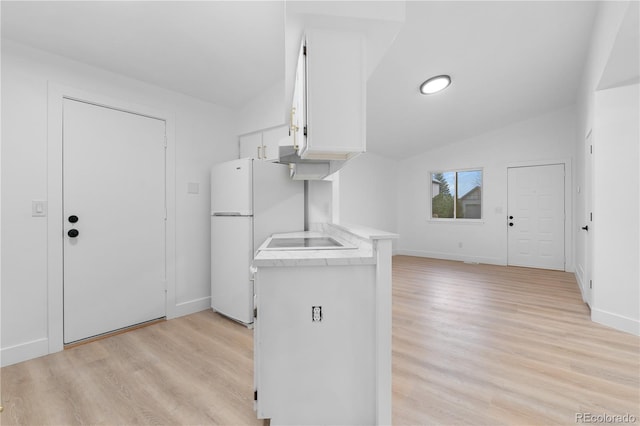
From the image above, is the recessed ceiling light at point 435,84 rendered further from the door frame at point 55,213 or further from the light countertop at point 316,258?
the door frame at point 55,213

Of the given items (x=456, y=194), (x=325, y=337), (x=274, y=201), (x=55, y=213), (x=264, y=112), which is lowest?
(x=325, y=337)

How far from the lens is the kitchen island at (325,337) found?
142cm

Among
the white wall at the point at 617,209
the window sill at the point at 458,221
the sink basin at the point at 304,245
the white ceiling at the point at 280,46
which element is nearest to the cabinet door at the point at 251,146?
the white ceiling at the point at 280,46

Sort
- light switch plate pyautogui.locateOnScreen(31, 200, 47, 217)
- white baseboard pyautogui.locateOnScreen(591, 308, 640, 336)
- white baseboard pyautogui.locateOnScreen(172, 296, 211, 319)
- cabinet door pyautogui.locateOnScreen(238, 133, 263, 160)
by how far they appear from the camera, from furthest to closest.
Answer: cabinet door pyautogui.locateOnScreen(238, 133, 263, 160), white baseboard pyautogui.locateOnScreen(172, 296, 211, 319), white baseboard pyautogui.locateOnScreen(591, 308, 640, 336), light switch plate pyautogui.locateOnScreen(31, 200, 47, 217)

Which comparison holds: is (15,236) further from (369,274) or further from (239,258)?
(369,274)

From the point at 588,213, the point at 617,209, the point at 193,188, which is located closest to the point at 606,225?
the point at 617,209

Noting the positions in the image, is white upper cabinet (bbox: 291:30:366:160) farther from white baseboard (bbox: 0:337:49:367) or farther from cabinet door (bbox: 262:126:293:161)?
white baseboard (bbox: 0:337:49:367)

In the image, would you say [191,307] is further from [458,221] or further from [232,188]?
[458,221]

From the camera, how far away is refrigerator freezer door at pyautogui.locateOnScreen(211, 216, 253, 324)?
274cm

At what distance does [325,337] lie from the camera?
4.73 ft

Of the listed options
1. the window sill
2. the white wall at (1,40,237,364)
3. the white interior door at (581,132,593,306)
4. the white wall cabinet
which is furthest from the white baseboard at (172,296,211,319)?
the window sill

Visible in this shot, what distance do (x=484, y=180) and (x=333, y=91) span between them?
5344 mm

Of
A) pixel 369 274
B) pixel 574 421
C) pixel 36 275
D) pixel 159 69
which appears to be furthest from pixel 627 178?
pixel 36 275

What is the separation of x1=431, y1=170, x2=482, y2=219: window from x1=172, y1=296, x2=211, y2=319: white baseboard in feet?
16.7
